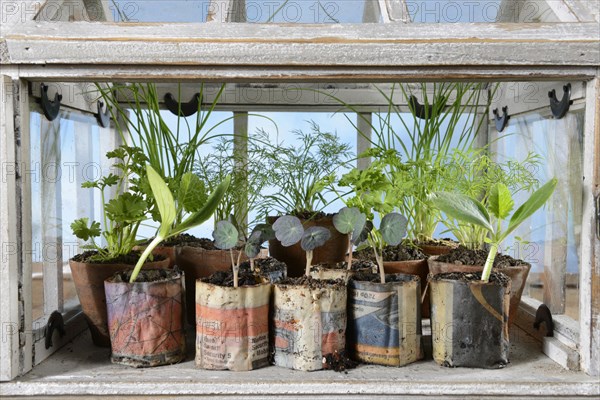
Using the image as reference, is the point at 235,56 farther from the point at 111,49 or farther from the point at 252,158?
the point at 252,158

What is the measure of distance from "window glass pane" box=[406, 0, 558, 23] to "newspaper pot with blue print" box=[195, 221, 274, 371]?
0.60 metres

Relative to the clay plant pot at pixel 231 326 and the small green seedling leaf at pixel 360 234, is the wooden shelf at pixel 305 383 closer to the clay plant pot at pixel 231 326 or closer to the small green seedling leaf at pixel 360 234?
the clay plant pot at pixel 231 326

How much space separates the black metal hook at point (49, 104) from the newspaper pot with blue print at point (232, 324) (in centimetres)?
49

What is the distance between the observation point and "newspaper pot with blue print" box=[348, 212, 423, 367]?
109cm

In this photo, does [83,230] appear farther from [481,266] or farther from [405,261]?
[481,266]

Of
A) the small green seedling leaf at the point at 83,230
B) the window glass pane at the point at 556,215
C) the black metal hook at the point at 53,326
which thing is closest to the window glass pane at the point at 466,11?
the window glass pane at the point at 556,215

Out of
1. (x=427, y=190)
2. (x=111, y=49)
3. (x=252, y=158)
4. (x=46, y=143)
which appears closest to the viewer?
(x=111, y=49)

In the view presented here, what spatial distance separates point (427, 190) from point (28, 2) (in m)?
0.91

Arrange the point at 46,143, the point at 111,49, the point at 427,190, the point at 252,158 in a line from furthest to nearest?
1. the point at 252,158
2. the point at 427,190
3. the point at 46,143
4. the point at 111,49

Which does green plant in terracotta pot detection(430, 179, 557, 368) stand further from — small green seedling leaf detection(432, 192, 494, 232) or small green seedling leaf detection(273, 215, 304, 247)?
small green seedling leaf detection(273, 215, 304, 247)

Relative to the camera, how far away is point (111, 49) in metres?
1.01

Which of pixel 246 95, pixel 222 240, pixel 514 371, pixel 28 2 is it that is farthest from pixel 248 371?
pixel 246 95

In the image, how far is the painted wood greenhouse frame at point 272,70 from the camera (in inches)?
Result: 39.9

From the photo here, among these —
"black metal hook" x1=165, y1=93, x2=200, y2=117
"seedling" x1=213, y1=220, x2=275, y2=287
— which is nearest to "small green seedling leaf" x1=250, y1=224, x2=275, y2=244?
"seedling" x1=213, y1=220, x2=275, y2=287
